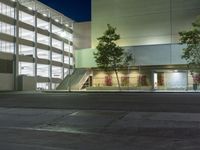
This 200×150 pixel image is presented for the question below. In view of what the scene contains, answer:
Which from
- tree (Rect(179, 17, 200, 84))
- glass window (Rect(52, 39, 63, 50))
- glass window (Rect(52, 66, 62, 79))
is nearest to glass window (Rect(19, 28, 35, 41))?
glass window (Rect(52, 39, 63, 50))

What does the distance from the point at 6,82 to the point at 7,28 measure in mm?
9872

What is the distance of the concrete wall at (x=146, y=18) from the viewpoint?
6188 cm

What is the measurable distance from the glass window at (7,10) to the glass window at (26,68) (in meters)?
9.48

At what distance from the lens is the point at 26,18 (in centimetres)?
7206

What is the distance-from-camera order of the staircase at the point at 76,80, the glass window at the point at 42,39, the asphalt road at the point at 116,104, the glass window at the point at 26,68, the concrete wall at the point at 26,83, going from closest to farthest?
the asphalt road at the point at 116,104
the staircase at the point at 76,80
the concrete wall at the point at 26,83
the glass window at the point at 26,68
the glass window at the point at 42,39

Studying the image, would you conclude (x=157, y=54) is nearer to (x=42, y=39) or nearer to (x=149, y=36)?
(x=149, y=36)

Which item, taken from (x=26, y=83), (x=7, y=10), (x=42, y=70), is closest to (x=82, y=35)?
(x=42, y=70)

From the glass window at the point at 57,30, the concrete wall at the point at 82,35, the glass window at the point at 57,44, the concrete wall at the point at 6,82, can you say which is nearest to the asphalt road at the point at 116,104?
the concrete wall at the point at 6,82

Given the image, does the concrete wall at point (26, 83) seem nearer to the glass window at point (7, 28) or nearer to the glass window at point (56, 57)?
the glass window at point (7, 28)

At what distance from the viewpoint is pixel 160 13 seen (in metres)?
63.1

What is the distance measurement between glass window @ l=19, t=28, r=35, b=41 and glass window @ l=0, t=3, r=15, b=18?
3.71 meters

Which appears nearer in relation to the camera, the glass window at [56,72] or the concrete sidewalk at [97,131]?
the concrete sidewalk at [97,131]

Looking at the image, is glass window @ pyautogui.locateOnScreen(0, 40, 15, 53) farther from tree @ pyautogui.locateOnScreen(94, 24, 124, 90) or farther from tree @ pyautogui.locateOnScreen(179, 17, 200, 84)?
tree @ pyautogui.locateOnScreen(179, 17, 200, 84)

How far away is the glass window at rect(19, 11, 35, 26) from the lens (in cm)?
6959
